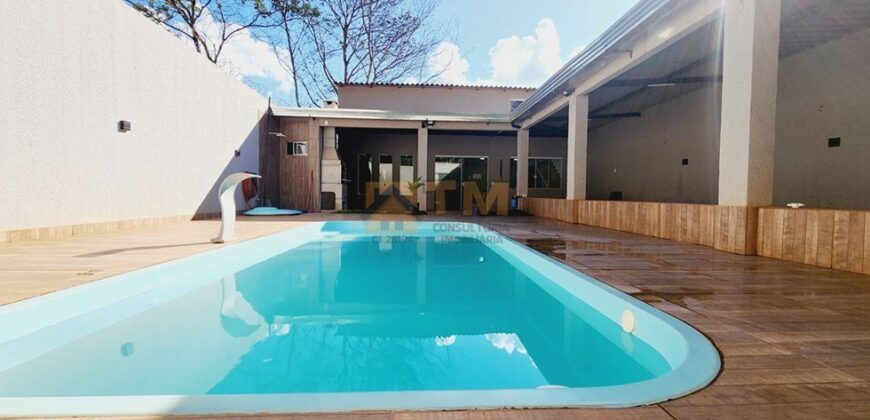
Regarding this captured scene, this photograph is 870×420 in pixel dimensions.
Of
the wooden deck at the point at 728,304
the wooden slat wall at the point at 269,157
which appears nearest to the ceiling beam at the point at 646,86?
the wooden deck at the point at 728,304

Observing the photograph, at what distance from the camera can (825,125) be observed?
6.75 m

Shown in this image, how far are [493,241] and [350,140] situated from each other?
9185 mm

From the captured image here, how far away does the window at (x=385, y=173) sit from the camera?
14258 millimetres

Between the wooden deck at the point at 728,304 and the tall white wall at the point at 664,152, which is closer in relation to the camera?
the wooden deck at the point at 728,304

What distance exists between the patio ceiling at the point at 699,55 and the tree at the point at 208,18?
12.2 m

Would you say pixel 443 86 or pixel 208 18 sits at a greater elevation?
pixel 208 18

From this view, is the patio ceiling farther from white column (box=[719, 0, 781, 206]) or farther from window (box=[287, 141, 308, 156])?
window (box=[287, 141, 308, 156])

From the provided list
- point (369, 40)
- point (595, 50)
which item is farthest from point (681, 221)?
point (369, 40)

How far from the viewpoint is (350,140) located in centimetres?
1426

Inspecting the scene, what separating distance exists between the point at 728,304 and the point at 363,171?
42.4 feet

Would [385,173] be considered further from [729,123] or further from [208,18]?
[729,123]

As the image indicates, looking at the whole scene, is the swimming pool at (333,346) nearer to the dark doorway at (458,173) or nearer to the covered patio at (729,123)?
the covered patio at (729,123)

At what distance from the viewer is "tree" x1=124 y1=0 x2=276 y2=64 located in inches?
548

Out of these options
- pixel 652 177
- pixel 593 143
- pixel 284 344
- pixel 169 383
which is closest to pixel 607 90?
pixel 652 177
